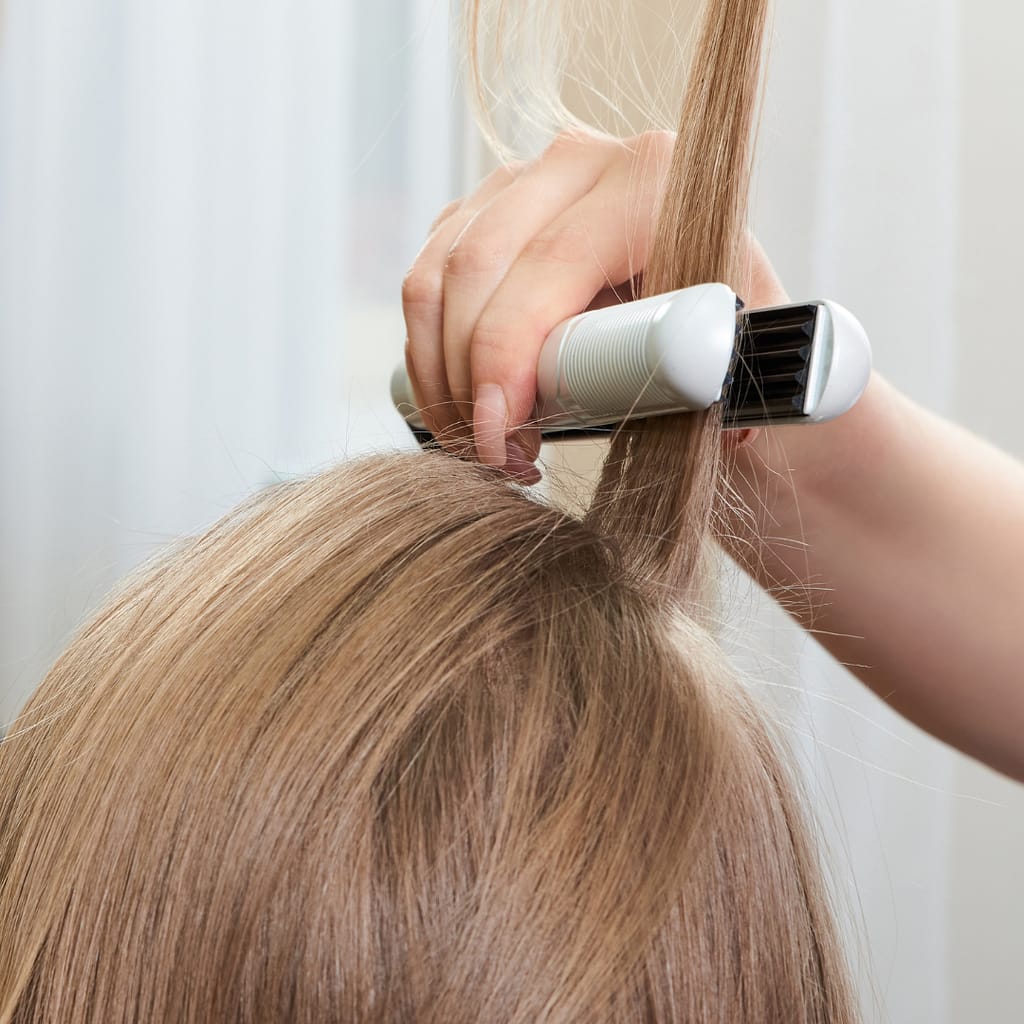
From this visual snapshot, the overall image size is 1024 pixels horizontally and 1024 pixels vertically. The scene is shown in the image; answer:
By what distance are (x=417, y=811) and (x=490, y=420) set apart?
0.17 m

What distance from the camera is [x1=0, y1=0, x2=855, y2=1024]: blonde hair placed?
0.35 metres

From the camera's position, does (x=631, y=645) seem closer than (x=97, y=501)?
Yes

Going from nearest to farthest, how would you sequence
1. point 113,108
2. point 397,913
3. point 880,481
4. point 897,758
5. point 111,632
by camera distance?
point 397,913, point 111,632, point 880,481, point 897,758, point 113,108

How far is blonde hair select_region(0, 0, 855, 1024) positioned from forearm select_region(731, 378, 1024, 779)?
0.20 meters

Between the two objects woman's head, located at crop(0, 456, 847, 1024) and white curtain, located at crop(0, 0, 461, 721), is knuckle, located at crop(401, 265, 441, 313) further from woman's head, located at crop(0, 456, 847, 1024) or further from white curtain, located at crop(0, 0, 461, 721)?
white curtain, located at crop(0, 0, 461, 721)

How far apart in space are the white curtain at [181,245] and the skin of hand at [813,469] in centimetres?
110

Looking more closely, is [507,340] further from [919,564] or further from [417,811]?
[919,564]

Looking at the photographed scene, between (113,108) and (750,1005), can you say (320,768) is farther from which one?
(113,108)

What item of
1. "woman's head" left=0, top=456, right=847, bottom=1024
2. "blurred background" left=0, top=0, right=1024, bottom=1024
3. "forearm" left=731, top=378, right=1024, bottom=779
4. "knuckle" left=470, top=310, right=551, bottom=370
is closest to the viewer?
"woman's head" left=0, top=456, right=847, bottom=1024

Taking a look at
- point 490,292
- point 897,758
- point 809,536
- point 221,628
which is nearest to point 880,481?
point 809,536

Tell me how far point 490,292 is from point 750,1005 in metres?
0.31

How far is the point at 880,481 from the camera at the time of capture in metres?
0.63

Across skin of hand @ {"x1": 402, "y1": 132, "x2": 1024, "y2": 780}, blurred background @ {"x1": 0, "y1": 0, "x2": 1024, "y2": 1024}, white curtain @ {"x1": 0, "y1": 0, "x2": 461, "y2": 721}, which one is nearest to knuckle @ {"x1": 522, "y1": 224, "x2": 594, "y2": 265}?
skin of hand @ {"x1": 402, "y1": 132, "x2": 1024, "y2": 780}

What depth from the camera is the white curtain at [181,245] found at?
1.68 m
